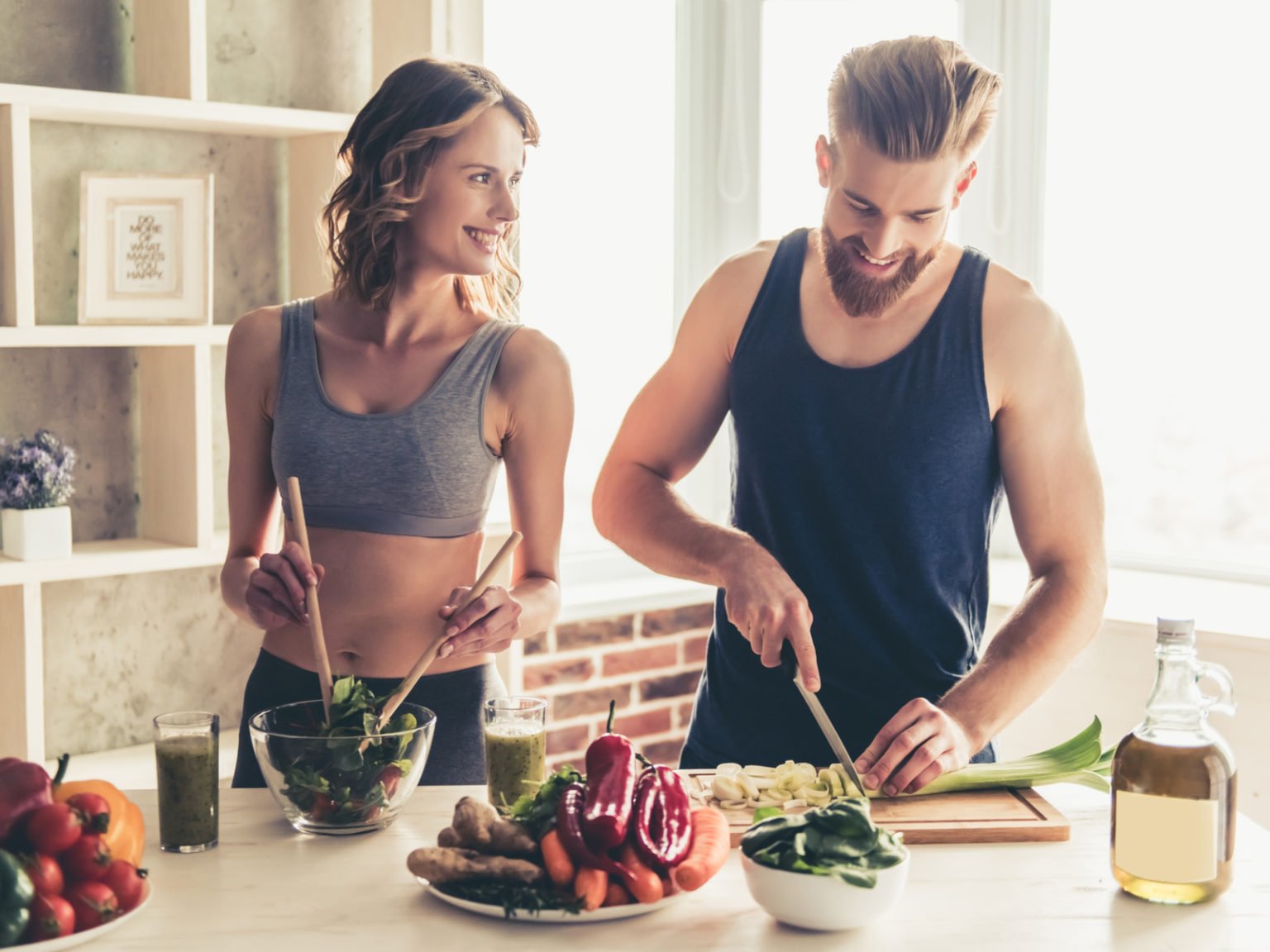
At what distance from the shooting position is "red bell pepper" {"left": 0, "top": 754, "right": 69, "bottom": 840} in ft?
4.17

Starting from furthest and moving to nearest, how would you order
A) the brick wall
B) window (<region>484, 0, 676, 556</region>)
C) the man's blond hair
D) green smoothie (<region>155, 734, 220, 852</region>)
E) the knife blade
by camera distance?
window (<region>484, 0, 676, 556</region>), the brick wall, the man's blond hair, the knife blade, green smoothie (<region>155, 734, 220, 852</region>)

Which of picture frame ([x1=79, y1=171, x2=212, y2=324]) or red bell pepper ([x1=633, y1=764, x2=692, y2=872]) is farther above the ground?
picture frame ([x1=79, y1=171, x2=212, y2=324])

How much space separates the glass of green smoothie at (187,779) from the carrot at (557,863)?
39 centimetres

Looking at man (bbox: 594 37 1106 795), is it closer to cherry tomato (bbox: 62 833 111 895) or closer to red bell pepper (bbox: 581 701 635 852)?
red bell pepper (bbox: 581 701 635 852)

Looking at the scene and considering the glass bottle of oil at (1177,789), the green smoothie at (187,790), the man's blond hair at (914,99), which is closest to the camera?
the glass bottle of oil at (1177,789)

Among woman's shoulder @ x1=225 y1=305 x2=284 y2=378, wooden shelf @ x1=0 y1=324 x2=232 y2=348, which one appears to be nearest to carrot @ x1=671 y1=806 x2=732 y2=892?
woman's shoulder @ x1=225 y1=305 x2=284 y2=378

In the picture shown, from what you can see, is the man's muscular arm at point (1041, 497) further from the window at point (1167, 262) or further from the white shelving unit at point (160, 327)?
the window at point (1167, 262)

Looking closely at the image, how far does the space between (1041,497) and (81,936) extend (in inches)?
51.8

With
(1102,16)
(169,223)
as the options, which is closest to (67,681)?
(169,223)

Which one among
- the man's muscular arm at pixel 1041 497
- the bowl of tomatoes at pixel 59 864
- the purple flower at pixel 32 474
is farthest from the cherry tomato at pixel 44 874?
the purple flower at pixel 32 474

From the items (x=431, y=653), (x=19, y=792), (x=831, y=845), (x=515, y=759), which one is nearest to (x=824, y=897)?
(x=831, y=845)

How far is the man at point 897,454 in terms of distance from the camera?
1822 millimetres

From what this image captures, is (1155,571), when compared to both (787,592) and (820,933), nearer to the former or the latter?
(787,592)

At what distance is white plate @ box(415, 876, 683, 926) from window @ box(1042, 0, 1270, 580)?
260 centimetres
